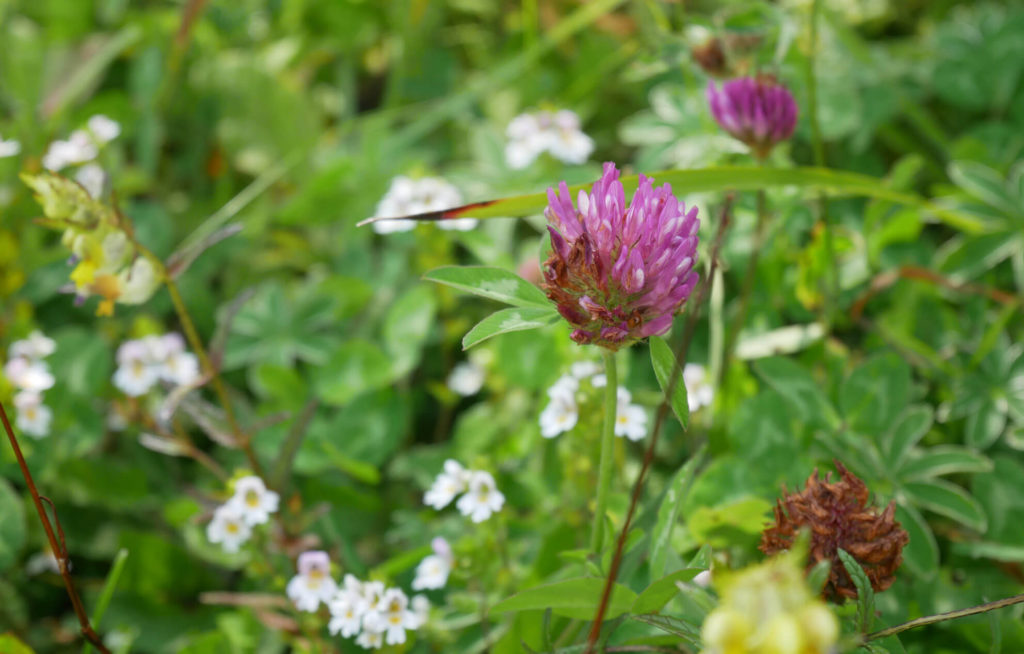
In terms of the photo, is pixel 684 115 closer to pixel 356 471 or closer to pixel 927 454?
pixel 927 454

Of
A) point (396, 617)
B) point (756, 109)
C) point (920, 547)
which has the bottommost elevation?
point (920, 547)

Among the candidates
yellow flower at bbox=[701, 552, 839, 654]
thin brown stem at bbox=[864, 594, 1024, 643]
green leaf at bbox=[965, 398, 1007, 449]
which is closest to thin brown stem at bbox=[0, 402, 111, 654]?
yellow flower at bbox=[701, 552, 839, 654]

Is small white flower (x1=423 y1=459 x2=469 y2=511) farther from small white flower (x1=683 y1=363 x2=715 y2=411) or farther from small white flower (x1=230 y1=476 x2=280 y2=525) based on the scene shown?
small white flower (x1=683 y1=363 x2=715 y2=411)

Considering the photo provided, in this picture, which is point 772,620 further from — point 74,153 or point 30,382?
point 74,153

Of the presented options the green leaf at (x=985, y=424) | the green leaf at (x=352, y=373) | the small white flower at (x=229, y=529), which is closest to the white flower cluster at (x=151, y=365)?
the green leaf at (x=352, y=373)

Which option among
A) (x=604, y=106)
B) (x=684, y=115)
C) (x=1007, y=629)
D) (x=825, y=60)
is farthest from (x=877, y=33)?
(x=1007, y=629)

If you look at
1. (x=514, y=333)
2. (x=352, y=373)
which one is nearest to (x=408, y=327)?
(x=352, y=373)

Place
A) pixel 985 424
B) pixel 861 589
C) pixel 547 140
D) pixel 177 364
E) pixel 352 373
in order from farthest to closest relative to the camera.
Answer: pixel 547 140, pixel 352 373, pixel 177 364, pixel 985 424, pixel 861 589
